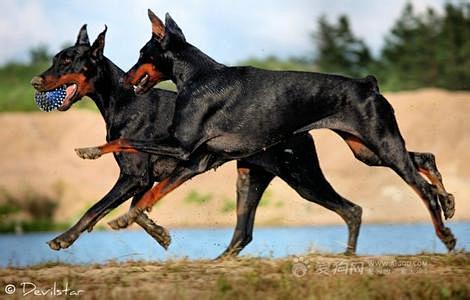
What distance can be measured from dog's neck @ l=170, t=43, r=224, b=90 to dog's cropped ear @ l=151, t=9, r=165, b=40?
0.76 ft

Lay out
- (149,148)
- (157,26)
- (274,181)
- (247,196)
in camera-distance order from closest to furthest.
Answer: (149,148)
(157,26)
(247,196)
(274,181)

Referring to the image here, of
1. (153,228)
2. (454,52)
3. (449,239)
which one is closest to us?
(449,239)

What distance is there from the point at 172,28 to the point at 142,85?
63 centimetres

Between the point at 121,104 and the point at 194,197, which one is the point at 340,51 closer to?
the point at 194,197

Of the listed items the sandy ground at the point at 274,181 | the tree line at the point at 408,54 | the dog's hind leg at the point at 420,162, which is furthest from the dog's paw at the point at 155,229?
the tree line at the point at 408,54

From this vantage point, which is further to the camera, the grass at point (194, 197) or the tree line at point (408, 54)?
the tree line at point (408, 54)

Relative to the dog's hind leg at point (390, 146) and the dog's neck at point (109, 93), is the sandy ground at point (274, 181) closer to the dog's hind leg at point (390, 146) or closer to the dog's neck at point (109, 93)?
the dog's neck at point (109, 93)

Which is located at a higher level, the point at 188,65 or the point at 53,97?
the point at 188,65

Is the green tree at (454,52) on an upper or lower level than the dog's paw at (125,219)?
upper

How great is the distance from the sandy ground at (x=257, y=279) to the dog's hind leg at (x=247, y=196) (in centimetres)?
127

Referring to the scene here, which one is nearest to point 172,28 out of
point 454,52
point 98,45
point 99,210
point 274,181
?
point 98,45

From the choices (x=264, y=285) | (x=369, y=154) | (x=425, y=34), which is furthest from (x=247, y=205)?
(x=425, y=34)

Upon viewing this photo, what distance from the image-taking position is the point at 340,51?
46.4 metres

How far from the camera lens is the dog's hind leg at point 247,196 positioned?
1088 centimetres
